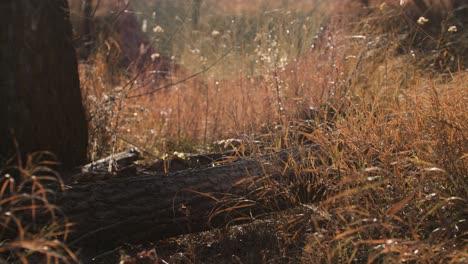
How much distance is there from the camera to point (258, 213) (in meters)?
3.22

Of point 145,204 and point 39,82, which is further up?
point 39,82

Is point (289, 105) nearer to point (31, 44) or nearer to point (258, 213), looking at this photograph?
point (258, 213)

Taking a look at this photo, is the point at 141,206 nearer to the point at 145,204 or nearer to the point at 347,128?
the point at 145,204

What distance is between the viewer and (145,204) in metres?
3.05

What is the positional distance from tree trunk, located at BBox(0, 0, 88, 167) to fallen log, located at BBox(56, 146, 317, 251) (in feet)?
2.91

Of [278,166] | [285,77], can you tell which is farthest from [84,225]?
[285,77]

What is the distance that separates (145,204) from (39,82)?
1.24m

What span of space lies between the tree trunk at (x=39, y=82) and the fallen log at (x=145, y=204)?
34.9 inches

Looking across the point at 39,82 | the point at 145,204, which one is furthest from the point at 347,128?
the point at 39,82

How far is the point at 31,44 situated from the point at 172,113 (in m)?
1.87

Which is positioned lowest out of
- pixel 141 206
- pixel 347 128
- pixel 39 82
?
pixel 141 206

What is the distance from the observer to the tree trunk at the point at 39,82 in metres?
3.71

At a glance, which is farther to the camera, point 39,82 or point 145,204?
point 39,82

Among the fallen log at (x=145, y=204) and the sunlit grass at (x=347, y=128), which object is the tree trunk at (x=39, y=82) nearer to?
the sunlit grass at (x=347, y=128)
